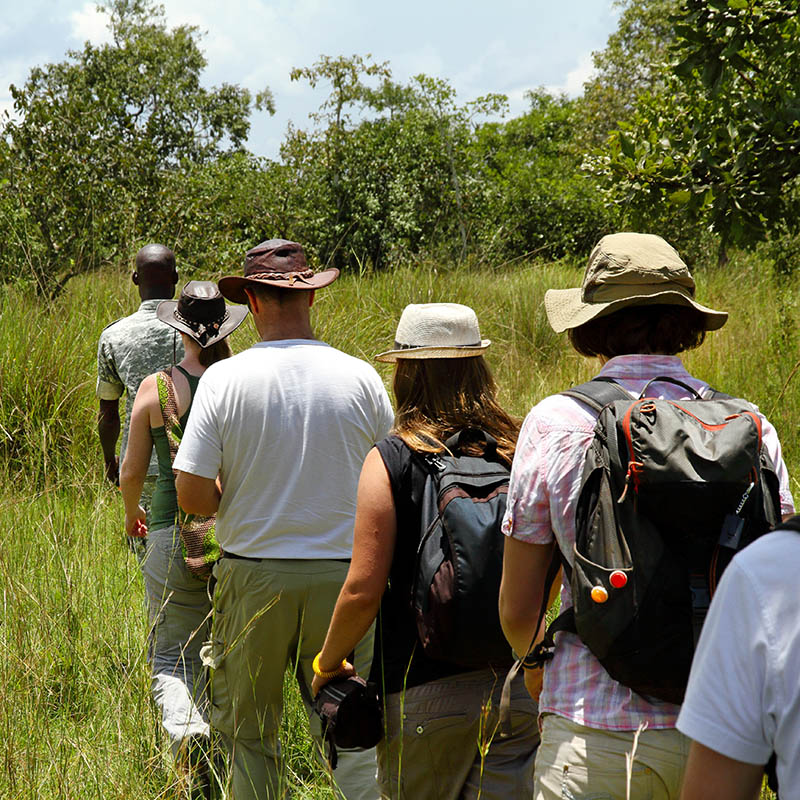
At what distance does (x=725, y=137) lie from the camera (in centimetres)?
529

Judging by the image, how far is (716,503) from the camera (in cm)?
171

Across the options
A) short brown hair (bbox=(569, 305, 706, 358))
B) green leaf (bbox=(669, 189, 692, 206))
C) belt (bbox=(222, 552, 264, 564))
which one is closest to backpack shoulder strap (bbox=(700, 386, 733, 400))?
short brown hair (bbox=(569, 305, 706, 358))

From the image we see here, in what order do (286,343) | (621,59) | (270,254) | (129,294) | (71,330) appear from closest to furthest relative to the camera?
(286,343) < (270,254) < (71,330) < (129,294) < (621,59)

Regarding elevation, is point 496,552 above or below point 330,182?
below

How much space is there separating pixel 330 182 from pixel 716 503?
12593 millimetres

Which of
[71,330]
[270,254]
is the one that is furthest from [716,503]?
[71,330]

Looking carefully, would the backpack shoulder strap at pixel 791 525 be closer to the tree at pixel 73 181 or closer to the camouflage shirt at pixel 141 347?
the camouflage shirt at pixel 141 347

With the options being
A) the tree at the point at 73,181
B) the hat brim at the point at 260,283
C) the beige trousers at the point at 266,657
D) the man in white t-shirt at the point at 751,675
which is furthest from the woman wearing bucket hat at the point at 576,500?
the tree at the point at 73,181

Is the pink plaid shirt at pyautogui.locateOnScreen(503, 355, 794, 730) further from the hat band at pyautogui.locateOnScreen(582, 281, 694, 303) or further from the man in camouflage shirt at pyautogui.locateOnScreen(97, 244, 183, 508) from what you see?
the man in camouflage shirt at pyautogui.locateOnScreen(97, 244, 183, 508)

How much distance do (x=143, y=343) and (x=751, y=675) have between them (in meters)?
3.79

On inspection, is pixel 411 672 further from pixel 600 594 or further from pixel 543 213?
pixel 543 213

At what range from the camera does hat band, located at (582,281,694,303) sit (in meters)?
2.14

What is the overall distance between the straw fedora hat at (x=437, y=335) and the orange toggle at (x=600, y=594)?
109cm

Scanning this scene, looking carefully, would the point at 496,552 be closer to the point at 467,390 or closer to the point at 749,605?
the point at 467,390
